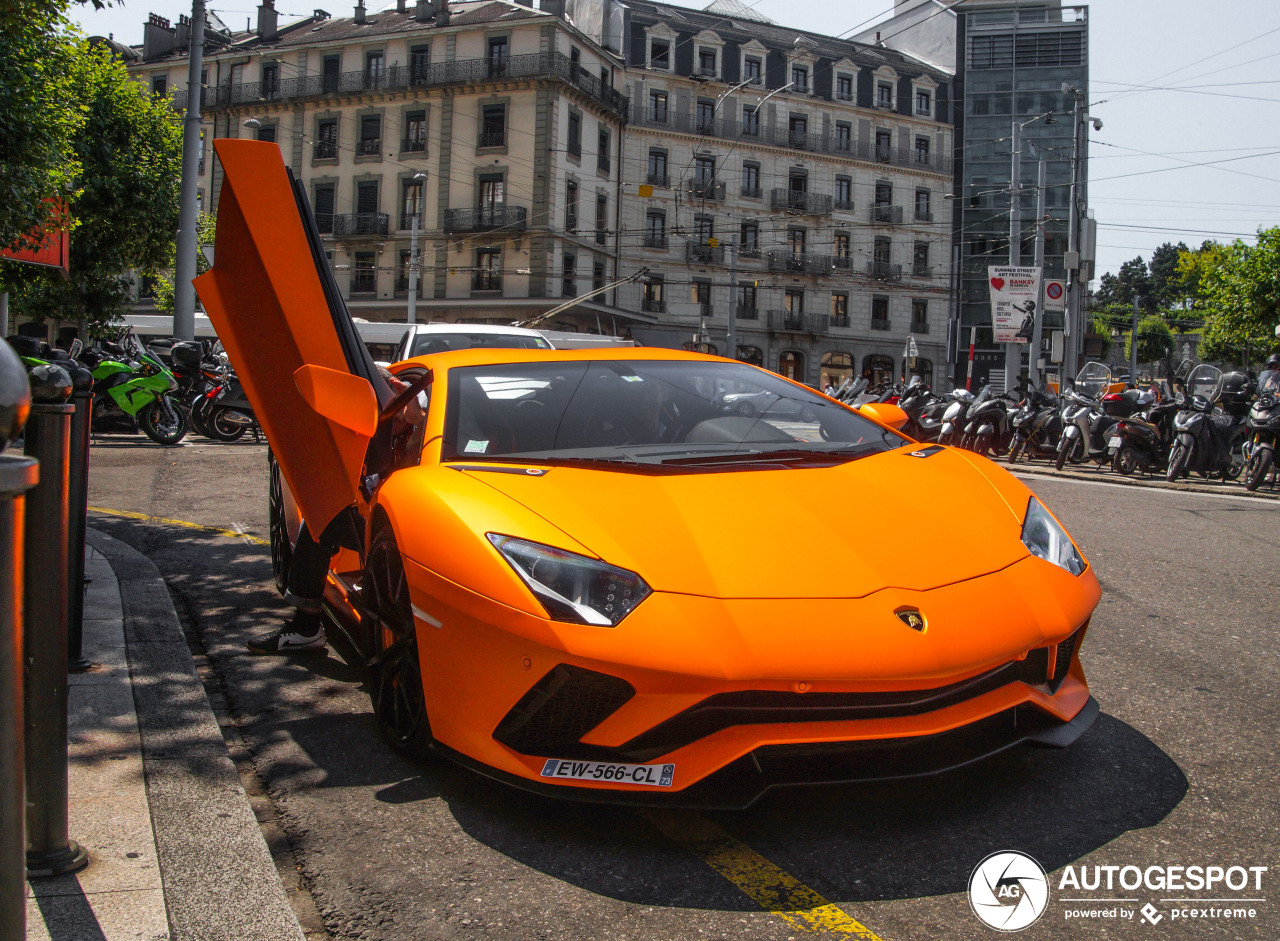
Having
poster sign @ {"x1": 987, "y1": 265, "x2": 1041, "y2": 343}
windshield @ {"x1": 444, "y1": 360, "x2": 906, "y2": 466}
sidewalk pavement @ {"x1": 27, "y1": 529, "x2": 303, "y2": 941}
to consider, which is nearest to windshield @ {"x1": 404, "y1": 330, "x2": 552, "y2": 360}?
windshield @ {"x1": 444, "y1": 360, "x2": 906, "y2": 466}

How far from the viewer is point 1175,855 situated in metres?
2.40

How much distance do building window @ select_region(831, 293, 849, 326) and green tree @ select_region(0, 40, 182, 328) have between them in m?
32.8

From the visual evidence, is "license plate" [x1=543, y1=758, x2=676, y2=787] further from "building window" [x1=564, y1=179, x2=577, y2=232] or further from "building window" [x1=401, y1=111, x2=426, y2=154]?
"building window" [x1=401, y1=111, x2=426, y2=154]

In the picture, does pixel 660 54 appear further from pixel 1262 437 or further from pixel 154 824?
pixel 154 824

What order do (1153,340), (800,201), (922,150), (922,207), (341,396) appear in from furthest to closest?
(1153,340) < (922,150) < (922,207) < (800,201) < (341,396)

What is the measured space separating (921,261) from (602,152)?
18322 mm

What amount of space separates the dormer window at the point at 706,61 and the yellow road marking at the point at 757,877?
5114 cm

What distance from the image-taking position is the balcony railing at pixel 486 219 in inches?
1670

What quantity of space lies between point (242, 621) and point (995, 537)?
334 cm

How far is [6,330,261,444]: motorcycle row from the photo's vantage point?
1380cm

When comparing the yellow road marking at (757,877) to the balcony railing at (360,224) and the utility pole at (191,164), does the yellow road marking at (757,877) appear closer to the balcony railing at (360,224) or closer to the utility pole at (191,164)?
the utility pole at (191,164)

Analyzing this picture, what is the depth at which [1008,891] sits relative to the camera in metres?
2.24

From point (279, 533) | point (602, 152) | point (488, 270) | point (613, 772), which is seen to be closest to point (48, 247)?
point (279, 533)

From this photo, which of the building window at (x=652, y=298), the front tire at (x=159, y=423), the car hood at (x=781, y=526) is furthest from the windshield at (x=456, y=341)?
the building window at (x=652, y=298)
